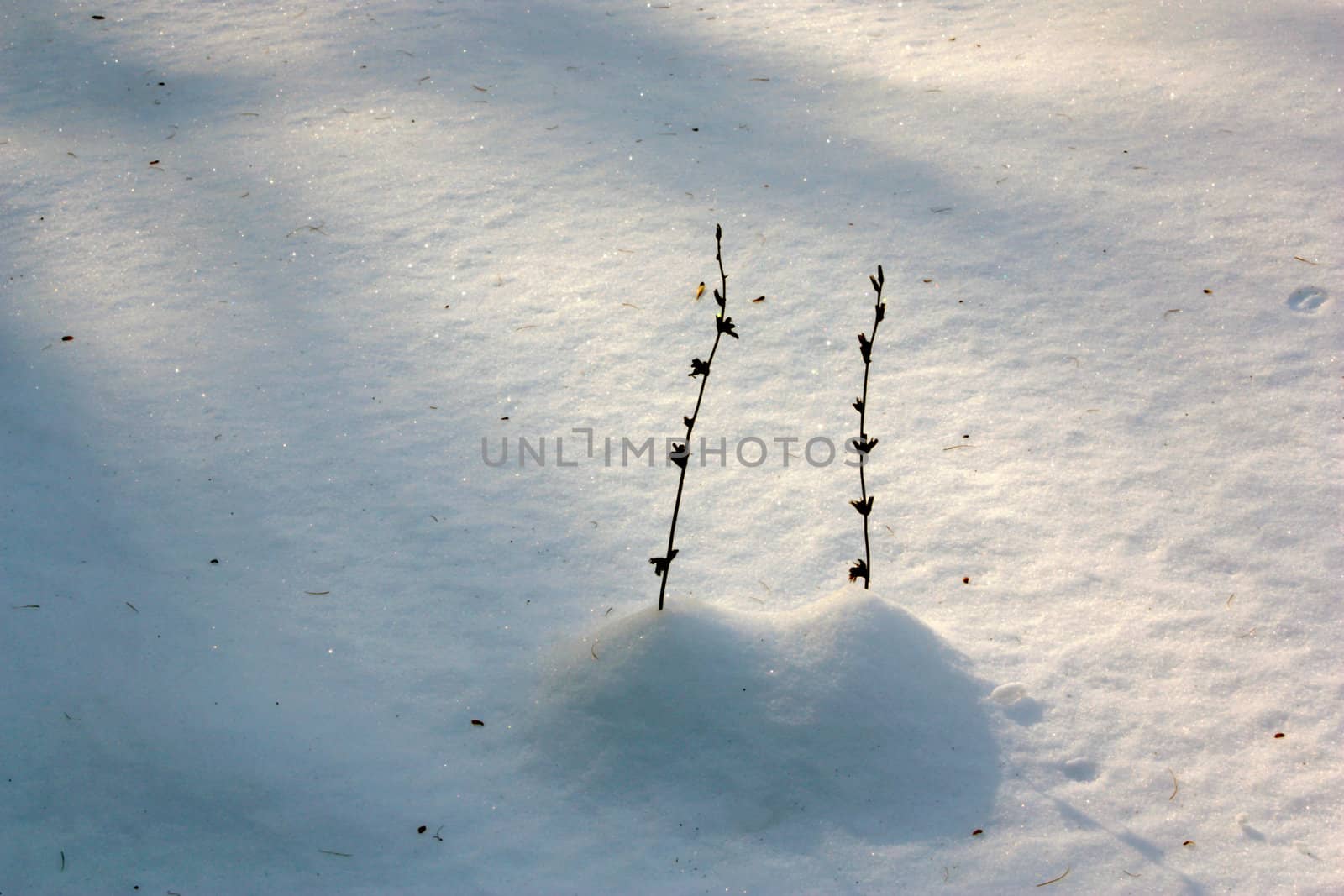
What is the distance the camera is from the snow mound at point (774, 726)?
6.89 ft

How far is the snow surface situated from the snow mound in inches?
0.4

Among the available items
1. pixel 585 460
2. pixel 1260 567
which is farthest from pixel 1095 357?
pixel 585 460

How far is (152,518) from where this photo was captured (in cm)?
275

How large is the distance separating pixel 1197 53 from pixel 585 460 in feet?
11.9

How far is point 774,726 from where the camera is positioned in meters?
Result: 2.17

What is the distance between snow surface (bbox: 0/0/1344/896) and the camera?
2.12 metres

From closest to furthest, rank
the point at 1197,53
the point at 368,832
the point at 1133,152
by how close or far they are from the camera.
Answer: the point at 368,832 < the point at 1133,152 < the point at 1197,53

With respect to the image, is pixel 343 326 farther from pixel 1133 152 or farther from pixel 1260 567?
pixel 1133 152

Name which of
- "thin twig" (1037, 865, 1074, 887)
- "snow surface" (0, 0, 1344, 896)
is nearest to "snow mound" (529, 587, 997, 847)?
"snow surface" (0, 0, 1344, 896)

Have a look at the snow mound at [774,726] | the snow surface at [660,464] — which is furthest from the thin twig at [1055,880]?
the snow mound at [774,726]

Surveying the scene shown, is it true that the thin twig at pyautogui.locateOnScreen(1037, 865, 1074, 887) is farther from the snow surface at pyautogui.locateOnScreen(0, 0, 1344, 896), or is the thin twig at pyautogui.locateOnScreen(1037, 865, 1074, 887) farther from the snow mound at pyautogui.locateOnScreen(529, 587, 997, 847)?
the snow mound at pyautogui.locateOnScreen(529, 587, 997, 847)

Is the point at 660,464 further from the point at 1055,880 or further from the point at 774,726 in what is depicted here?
the point at 1055,880

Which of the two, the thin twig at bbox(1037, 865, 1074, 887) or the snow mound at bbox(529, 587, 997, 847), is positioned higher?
the snow mound at bbox(529, 587, 997, 847)

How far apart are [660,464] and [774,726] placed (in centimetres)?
103
